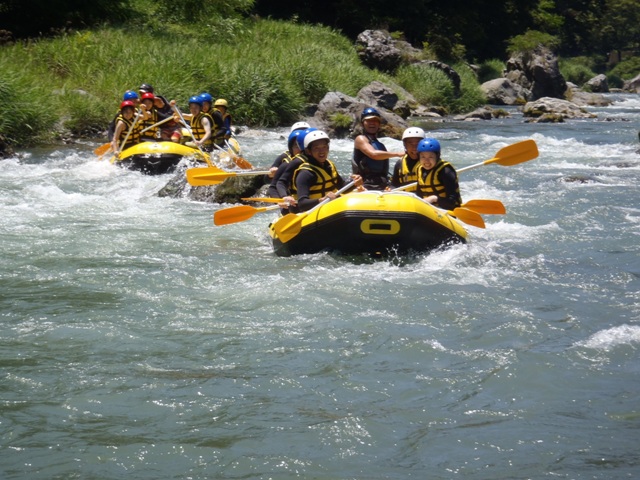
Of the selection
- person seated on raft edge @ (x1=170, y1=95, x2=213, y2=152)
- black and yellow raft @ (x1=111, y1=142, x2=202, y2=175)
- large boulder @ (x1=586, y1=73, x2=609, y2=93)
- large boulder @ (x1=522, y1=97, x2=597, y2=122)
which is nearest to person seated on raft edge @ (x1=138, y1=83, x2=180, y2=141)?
person seated on raft edge @ (x1=170, y1=95, x2=213, y2=152)

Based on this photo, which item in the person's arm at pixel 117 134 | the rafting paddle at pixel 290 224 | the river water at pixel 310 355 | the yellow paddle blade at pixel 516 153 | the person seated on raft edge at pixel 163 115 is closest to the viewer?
the river water at pixel 310 355

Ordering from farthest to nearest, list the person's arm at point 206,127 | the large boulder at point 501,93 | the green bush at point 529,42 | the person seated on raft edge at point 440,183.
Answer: the green bush at point 529,42 → the large boulder at point 501,93 → the person's arm at point 206,127 → the person seated on raft edge at point 440,183

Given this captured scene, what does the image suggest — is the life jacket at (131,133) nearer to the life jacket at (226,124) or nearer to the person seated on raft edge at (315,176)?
the life jacket at (226,124)

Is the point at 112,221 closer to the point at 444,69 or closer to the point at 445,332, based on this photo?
the point at 445,332

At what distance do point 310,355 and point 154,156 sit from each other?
24.7 feet

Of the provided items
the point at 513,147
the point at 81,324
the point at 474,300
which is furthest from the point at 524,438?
the point at 513,147

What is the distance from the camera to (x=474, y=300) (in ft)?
20.4

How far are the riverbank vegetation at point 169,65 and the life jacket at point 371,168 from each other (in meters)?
7.66

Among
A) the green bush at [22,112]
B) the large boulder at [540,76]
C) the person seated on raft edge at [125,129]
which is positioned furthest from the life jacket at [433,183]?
the large boulder at [540,76]

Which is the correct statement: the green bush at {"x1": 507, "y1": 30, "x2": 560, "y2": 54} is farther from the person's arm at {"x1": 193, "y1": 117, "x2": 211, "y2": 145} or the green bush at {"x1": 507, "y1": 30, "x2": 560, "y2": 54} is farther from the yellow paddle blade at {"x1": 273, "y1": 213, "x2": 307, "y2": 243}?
the yellow paddle blade at {"x1": 273, "y1": 213, "x2": 307, "y2": 243}

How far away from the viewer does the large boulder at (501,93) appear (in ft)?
100

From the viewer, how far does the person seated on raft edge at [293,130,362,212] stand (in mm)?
7707

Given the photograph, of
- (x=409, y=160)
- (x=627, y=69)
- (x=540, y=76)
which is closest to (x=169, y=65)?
(x=409, y=160)

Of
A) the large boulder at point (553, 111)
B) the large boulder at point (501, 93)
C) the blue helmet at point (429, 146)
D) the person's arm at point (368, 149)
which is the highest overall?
the blue helmet at point (429, 146)
